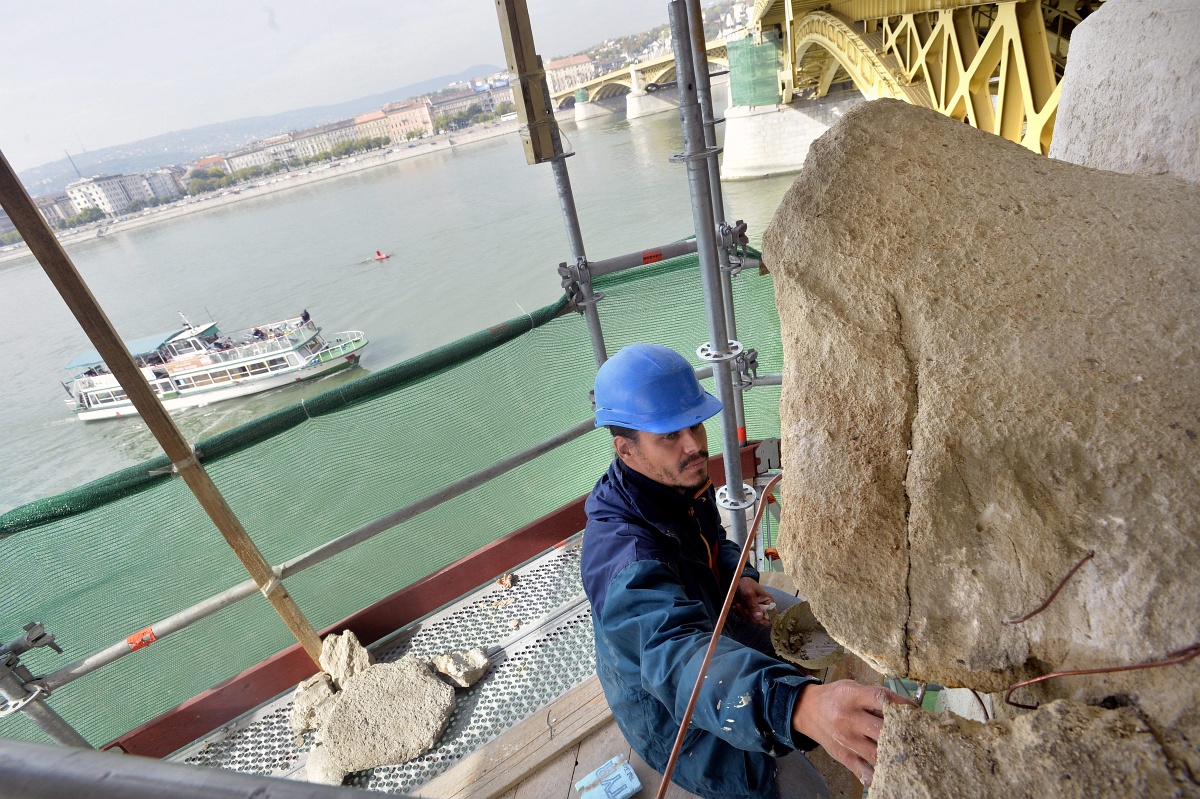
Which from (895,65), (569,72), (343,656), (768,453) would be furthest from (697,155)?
(569,72)

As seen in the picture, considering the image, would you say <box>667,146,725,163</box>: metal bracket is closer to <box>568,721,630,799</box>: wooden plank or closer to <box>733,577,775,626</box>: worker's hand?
<box>733,577,775,626</box>: worker's hand

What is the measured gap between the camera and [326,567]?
3.33 meters

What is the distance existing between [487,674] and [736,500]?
58.2 inches

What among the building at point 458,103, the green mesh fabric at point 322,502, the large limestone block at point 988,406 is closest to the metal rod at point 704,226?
the green mesh fabric at point 322,502

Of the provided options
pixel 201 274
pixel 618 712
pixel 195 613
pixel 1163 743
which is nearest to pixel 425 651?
pixel 195 613

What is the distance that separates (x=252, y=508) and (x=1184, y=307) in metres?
3.30

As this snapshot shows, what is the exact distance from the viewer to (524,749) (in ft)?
8.47

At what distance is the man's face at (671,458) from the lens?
6.61 feet

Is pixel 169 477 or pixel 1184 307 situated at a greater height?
pixel 1184 307

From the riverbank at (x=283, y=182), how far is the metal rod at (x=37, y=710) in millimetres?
37616

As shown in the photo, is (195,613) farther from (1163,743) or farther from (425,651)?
(1163,743)

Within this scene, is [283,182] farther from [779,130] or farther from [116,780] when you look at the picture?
[116,780]

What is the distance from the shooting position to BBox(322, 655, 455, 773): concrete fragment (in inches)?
107

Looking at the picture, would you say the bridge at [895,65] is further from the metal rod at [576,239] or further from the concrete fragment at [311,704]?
the concrete fragment at [311,704]
